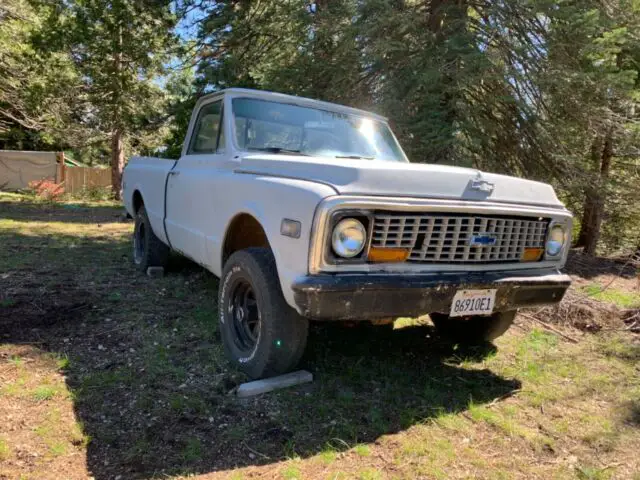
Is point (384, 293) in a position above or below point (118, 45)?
below

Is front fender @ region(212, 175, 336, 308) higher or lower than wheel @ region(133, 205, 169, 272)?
higher

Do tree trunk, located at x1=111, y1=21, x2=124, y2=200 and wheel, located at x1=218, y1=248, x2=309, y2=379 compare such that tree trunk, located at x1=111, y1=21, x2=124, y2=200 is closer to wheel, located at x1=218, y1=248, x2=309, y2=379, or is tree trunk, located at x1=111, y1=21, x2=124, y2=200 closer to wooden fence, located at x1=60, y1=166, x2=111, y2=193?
wooden fence, located at x1=60, y1=166, x2=111, y2=193

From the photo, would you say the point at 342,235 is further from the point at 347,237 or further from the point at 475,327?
the point at 475,327

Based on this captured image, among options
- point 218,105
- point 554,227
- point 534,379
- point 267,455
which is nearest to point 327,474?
point 267,455

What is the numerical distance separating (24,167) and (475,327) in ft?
84.6

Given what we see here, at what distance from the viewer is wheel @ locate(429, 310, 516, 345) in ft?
13.2

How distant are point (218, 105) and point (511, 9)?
17.1 feet

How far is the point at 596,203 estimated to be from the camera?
7.86 meters

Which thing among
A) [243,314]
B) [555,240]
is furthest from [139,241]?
[555,240]

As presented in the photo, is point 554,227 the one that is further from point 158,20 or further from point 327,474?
point 158,20

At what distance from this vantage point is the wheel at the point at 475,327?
158 inches

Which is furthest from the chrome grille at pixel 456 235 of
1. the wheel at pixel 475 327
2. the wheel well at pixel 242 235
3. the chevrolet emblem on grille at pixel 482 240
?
the wheel well at pixel 242 235

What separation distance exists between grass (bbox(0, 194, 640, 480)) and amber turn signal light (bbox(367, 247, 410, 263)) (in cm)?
96

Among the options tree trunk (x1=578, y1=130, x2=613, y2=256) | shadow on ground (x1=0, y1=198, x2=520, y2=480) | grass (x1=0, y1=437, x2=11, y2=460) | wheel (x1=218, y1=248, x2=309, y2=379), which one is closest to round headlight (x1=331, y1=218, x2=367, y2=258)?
wheel (x1=218, y1=248, x2=309, y2=379)
